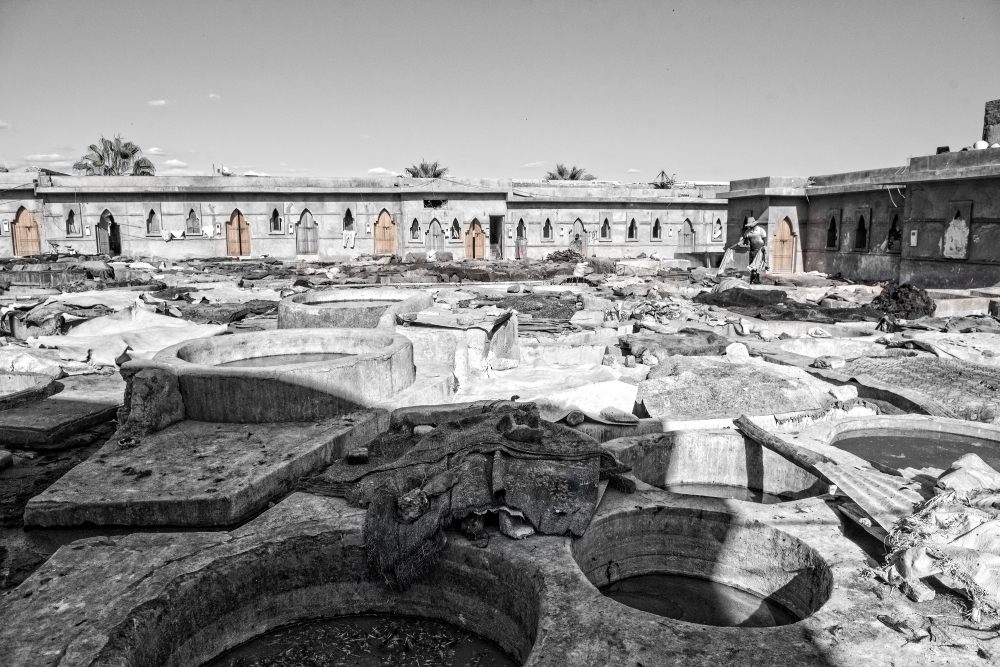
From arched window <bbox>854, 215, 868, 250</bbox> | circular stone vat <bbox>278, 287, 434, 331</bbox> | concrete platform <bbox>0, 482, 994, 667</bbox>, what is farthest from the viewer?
arched window <bbox>854, 215, 868, 250</bbox>

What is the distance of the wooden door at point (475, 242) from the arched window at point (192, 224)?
11.1 m

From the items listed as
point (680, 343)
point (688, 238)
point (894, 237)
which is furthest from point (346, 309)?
point (688, 238)

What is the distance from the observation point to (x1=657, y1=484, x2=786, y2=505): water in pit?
24.2 feet

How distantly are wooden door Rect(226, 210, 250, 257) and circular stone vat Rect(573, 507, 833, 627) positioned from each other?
2724cm

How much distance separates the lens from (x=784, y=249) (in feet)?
84.4

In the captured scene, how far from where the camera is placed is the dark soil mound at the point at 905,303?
1577cm

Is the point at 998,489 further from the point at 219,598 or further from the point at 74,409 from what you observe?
the point at 74,409

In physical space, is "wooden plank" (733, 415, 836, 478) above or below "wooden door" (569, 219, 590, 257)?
below

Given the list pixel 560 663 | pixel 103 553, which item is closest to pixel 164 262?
pixel 103 553

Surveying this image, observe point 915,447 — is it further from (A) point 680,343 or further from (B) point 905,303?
(B) point 905,303

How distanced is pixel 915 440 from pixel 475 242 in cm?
2420

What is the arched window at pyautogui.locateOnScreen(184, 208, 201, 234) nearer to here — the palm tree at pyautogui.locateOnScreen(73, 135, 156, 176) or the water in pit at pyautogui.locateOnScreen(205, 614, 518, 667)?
the palm tree at pyautogui.locateOnScreen(73, 135, 156, 176)

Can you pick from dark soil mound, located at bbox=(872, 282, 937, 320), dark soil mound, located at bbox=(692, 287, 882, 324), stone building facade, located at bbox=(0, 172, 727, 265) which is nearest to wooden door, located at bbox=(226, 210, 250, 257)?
stone building facade, located at bbox=(0, 172, 727, 265)

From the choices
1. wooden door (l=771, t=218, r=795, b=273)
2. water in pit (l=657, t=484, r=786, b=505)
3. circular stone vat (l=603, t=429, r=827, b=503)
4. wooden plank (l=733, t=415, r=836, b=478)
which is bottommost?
water in pit (l=657, t=484, r=786, b=505)
